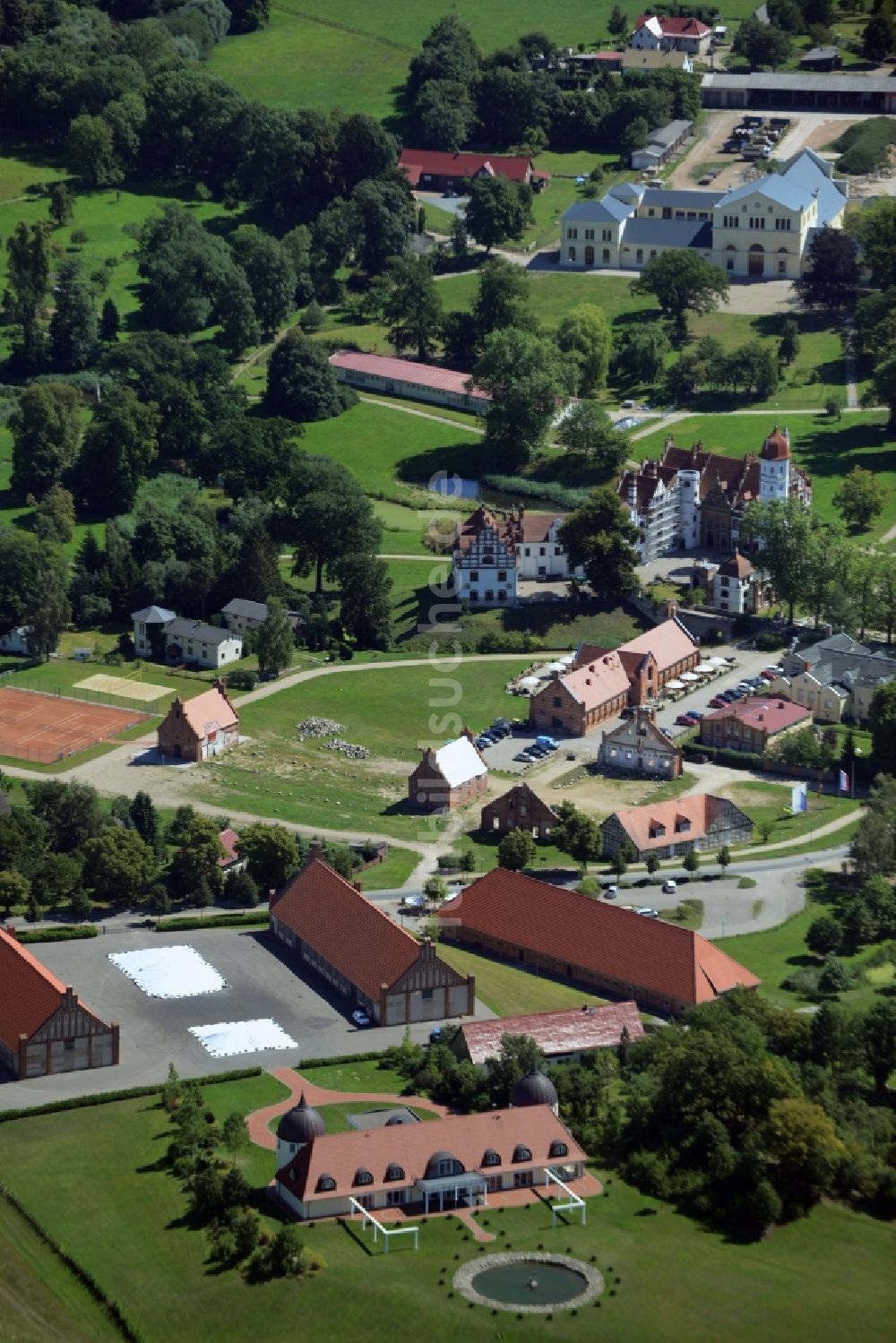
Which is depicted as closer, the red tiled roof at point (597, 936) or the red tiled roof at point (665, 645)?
the red tiled roof at point (597, 936)

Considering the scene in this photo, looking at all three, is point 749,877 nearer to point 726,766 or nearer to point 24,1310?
point 726,766

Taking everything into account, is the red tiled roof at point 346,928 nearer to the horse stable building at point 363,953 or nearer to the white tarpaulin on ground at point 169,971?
the horse stable building at point 363,953

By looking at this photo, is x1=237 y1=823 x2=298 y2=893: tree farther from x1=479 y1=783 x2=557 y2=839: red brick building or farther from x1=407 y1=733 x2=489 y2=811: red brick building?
x1=407 y1=733 x2=489 y2=811: red brick building

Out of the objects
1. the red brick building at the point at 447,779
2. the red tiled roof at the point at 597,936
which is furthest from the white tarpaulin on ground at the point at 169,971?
the red brick building at the point at 447,779

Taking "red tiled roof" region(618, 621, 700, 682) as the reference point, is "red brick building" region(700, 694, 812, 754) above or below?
below

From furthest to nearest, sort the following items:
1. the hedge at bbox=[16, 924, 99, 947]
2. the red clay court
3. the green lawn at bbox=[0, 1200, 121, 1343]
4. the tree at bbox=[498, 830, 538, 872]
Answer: the red clay court < the tree at bbox=[498, 830, 538, 872] < the hedge at bbox=[16, 924, 99, 947] < the green lawn at bbox=[0, 1200, 121, 1343]

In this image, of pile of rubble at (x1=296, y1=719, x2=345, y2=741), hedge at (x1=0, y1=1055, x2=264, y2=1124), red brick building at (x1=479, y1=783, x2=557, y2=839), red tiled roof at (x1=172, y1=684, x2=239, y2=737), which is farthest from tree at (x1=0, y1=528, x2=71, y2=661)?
hedge at (x1=0, y1=1055, x2=264, y2=1124)

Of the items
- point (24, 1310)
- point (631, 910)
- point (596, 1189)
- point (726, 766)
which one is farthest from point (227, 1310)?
point (726, 766)
